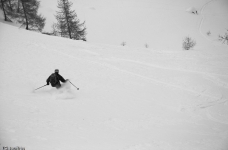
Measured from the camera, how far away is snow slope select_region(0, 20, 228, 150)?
5141mm

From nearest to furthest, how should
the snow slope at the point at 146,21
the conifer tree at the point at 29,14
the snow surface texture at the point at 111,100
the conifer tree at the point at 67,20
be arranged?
the snow surface texture at the point at 111,100 < the conifer tree at the point at 29,14 < the conifer tree at the point at 67,20 < the snow slope at the point at 146,21

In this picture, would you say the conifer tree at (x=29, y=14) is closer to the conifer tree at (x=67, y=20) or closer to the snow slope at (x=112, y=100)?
the conifer tree at (x=67, y=20)

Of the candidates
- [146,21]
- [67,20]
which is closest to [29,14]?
[67,20]

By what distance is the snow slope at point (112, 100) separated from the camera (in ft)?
16.9

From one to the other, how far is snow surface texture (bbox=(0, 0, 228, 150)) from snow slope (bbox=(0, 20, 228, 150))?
29mm

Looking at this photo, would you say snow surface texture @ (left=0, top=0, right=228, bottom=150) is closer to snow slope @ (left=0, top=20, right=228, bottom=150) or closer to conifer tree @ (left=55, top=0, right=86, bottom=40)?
snow slope @ (left=0, top=20, right=228, bottom=150)

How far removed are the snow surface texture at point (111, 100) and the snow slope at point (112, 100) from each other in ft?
0.10

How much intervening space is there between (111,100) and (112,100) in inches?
2.5

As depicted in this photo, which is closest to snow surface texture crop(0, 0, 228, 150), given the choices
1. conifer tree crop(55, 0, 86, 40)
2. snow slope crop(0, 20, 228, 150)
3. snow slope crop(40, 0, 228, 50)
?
snow slope crop(0, 20, 228, 150)

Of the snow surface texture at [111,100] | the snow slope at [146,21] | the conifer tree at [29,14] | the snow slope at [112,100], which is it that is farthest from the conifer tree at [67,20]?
Answer: the snow slope at [146,21]

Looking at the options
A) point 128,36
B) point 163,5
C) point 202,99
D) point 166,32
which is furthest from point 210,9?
point 202,99

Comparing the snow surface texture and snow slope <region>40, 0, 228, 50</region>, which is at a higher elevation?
snow slope <region>40, 0, 228, 50</region>

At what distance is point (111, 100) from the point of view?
8.79m

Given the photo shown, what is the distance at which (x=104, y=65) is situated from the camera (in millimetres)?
14062
